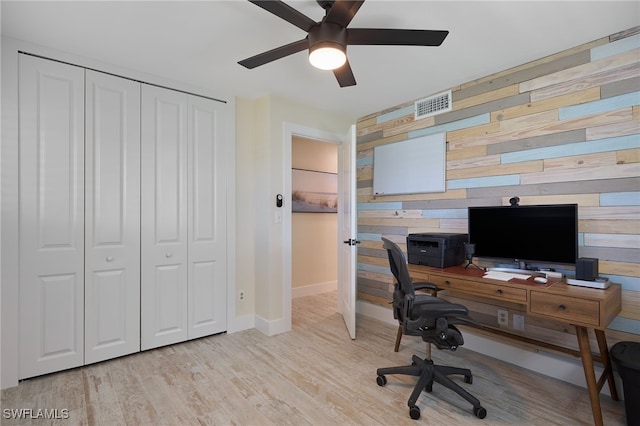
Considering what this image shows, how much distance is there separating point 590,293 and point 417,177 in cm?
174

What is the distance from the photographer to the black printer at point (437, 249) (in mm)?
2547

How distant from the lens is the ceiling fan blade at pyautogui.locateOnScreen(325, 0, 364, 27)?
1.48 metres

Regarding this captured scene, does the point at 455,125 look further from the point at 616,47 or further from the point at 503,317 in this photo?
the point at 503,317

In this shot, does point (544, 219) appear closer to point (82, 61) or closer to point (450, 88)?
point (450, 88)

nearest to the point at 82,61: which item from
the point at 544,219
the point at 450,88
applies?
the point at 450,88

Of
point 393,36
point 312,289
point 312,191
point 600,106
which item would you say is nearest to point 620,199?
point 600,106

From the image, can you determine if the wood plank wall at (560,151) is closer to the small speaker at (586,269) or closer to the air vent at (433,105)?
the air vent at (433,105)

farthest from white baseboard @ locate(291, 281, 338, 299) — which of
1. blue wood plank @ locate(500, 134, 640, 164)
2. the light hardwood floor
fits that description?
blue wood plank @ locate(500, 134, 640, 164)

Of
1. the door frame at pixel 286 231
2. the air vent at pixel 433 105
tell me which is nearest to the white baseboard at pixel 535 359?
the door frame at pixel 286 231

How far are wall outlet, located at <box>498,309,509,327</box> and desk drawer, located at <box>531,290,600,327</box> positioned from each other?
0.71 metres

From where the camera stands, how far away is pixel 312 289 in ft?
15.5

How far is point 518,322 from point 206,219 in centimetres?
285

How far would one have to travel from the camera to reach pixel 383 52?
7.65ft

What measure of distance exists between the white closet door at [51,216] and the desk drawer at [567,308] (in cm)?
320
